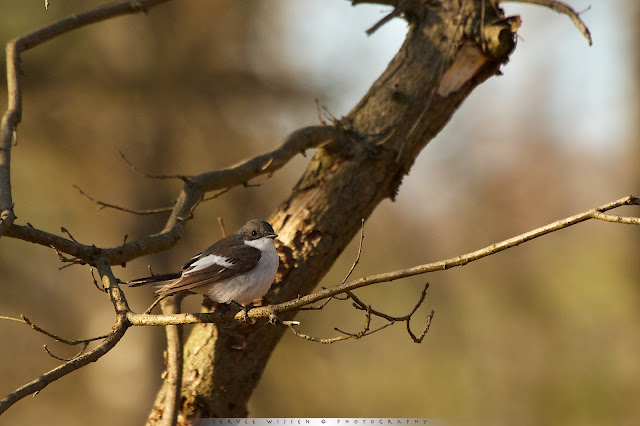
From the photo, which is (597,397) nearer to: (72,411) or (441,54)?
(441,54)

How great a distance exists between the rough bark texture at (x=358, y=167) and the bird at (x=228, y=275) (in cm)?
58

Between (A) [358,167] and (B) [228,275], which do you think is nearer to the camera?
(B) [228,275]

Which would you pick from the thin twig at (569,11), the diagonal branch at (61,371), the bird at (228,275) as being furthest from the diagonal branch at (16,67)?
the thin twig at (569,11)

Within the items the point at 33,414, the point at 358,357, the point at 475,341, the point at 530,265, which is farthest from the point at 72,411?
the point at 530,265

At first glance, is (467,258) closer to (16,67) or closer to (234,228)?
(16,67)

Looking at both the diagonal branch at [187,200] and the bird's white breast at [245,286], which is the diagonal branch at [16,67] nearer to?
the diagonal branch at [187,200]

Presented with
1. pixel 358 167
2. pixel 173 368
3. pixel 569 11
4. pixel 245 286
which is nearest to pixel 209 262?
pixel 245 286

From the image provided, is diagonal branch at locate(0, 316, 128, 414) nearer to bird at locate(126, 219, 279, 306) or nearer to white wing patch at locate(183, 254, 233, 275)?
bird at locate(126, 219, 279, 306)

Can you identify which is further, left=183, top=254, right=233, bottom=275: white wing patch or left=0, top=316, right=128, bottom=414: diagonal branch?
left=183, top=254, right=233, bottom=275: white wing patch

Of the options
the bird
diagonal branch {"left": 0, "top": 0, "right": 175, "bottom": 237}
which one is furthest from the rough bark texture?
diagonal branch {"left": 0, "top": 0, "right": 175, "bottom": 237}

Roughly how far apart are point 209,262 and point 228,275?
176 mm

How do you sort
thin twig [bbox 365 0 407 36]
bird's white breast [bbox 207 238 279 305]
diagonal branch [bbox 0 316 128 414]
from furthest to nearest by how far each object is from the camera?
thin twig [bbox 365 0 407 36] < bird's white breast [bbox 207 238 279 305] < diagonal branch [bbox 0 316 128 414]

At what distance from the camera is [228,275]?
3793 mm

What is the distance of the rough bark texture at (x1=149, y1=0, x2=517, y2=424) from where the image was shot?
4422 millimetres
